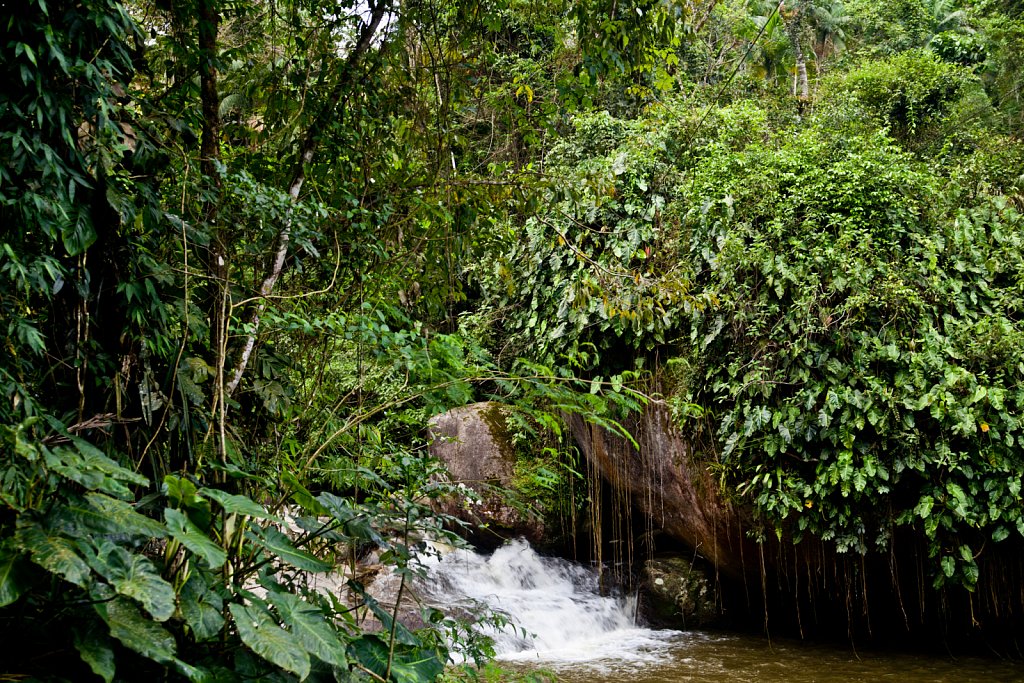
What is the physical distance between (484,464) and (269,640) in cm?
601

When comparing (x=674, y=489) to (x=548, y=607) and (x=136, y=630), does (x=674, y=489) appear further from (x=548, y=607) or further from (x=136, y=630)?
(x=136, y=630)

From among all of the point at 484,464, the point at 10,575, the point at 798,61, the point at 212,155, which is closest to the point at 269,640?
the point at 10,575

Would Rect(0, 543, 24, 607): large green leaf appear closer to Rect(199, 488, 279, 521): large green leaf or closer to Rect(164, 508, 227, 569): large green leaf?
Rect(164, 508, 227, 569): large green leaf

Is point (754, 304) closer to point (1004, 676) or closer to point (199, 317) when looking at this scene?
point (1004, 676)

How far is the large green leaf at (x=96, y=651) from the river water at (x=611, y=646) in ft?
9.70

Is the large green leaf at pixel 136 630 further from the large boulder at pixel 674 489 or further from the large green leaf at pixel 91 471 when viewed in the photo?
the large boulder at pixel 674 489

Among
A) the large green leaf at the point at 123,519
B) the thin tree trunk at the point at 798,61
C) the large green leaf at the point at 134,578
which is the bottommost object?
the large green leaf at the point at 134,578

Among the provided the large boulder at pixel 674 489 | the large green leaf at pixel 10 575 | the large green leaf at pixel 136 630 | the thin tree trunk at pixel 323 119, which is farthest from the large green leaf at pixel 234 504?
the large boulder at pixel 674 489

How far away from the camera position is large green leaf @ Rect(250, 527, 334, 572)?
6.95 ft

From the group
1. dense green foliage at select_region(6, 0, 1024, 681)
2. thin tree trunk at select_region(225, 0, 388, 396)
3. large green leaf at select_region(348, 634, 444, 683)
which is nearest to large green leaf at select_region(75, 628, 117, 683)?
dense green foliage at select_region(6, 0, 1024, 681)

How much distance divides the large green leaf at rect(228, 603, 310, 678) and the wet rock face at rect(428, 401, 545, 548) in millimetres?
5423

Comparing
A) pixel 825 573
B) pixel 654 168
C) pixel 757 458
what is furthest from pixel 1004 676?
pixel 654 168

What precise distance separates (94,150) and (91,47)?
355mm

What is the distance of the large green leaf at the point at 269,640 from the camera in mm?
1854
